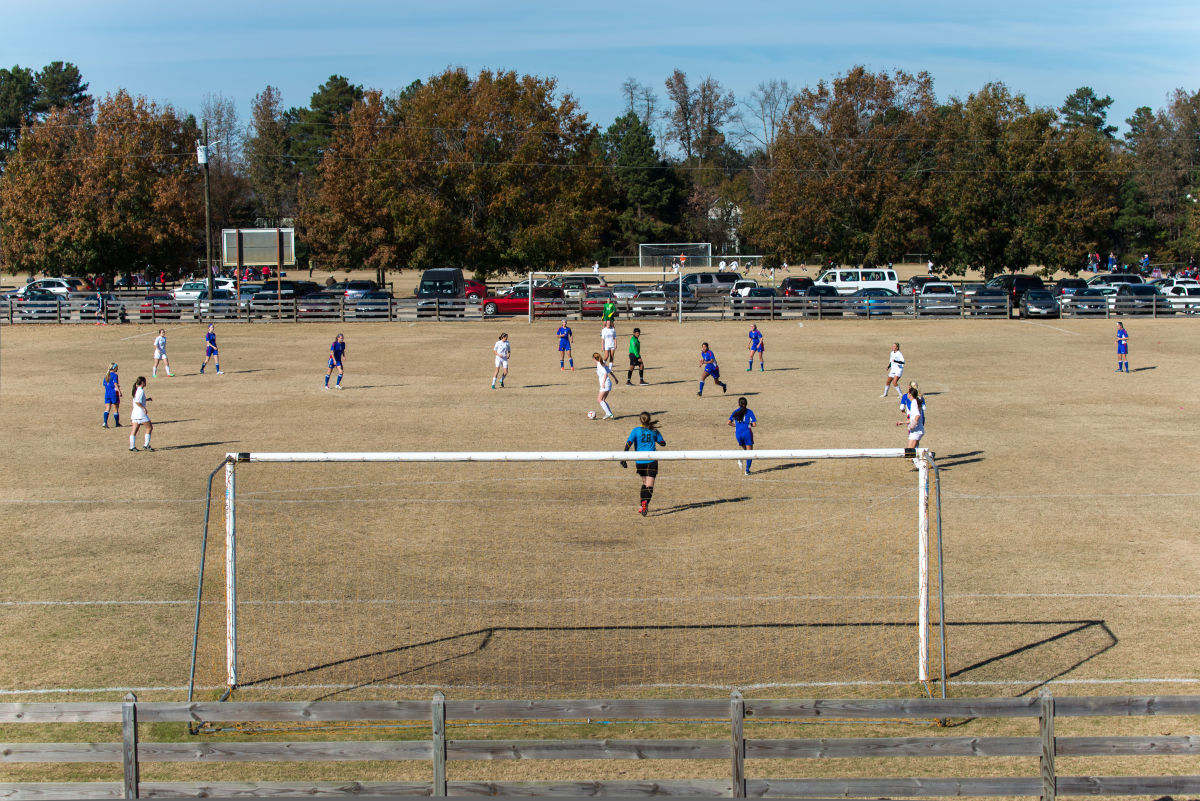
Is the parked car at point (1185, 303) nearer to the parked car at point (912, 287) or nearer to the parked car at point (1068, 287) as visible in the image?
the parked car at point (1068, 287)

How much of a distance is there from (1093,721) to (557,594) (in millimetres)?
6240

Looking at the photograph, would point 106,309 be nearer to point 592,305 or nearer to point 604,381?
point 592,305

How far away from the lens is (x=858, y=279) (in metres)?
57.6

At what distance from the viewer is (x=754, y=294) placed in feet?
173

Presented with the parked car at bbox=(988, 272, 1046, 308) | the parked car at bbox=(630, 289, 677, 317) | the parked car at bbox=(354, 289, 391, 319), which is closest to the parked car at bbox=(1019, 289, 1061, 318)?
the parked car at bbox=(988, 272, 1046, 308)

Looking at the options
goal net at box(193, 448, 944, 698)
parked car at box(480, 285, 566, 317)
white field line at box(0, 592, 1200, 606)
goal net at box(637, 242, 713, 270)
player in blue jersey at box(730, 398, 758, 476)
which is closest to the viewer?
goal net at box(193, 448, 944, 698)

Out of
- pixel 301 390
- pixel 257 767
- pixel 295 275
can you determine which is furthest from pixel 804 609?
pixel 295 275

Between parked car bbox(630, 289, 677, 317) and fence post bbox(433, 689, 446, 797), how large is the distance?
45.6m

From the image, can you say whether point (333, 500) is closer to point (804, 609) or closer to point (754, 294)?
point (804, 609)

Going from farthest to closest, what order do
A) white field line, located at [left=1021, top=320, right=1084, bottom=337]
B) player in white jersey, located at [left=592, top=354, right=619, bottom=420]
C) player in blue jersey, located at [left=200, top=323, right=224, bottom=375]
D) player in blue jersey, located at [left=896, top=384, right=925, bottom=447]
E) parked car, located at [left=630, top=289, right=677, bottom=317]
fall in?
parked car, located at [left=630, top=289, right=677, bottom=317], white field line, located at [left=1021, top=320, right=1084, bottom=337], player in blue jersey, located at [left=200, top=323, right=224, bottom=375], player in white jersey, located at [left=592, top=354, right=619, bottom=420], player in blue jersey, located at [left=896, top=384, right=925, bottom=447]

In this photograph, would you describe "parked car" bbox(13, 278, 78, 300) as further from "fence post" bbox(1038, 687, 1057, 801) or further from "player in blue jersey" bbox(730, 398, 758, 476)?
"fence post" bbox(1038, 687, 1057, 801)

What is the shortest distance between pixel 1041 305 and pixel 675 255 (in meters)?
33.3

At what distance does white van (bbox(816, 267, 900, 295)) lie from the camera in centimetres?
5681

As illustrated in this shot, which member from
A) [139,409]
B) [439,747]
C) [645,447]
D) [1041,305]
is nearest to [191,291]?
[139,409]
